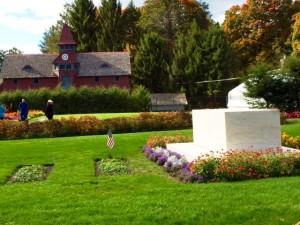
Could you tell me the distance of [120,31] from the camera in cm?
6638

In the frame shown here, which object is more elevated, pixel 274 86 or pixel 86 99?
pixel 86 99

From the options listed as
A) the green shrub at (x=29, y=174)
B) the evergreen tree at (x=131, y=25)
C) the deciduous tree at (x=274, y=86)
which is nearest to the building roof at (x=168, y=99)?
the evergreen tree at (x=131, y=25)

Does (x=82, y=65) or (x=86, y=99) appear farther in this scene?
(x=82, y=65)

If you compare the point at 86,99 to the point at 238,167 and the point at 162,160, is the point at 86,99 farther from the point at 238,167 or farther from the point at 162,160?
the point at 238,167

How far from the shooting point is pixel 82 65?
59.1m

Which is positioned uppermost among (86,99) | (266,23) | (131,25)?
(131,25)

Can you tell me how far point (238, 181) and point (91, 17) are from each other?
5929cm

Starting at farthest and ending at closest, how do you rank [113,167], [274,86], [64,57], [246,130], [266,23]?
[64,57]
[266,23]
[274,86]
[246,130]
[113,167]

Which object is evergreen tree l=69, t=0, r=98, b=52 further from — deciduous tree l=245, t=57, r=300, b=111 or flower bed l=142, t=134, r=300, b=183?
flower bed l=142, t=134, r=300, b=183

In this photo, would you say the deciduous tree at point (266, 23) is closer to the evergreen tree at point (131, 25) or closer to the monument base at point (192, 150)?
the evergreen tree at point (131, 25)

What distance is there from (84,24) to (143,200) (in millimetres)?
58947

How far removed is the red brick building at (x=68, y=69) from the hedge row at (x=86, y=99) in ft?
31.0

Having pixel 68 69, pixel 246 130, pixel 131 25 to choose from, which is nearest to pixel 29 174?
pixel 246 130

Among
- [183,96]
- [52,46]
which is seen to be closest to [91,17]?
[52,46]
